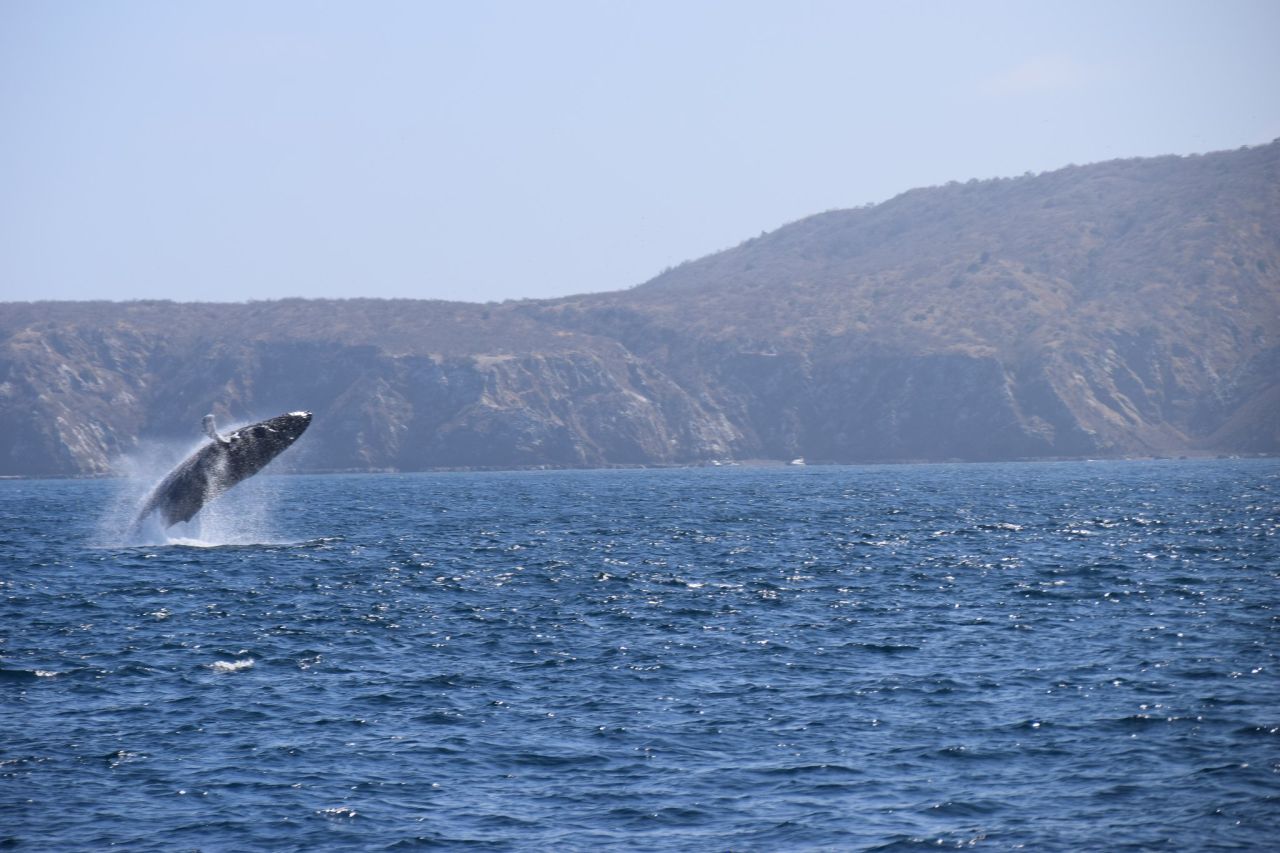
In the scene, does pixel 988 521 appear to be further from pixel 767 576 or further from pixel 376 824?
pixel 376 824

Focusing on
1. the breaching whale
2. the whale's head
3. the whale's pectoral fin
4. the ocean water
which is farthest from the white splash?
the whale's head

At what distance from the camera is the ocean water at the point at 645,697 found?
22.8 metres

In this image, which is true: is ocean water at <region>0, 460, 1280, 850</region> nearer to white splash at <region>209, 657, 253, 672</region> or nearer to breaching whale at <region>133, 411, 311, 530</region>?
white splash at <region>209, 657, 253, 672</region>

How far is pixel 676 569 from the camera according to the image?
2299 inches

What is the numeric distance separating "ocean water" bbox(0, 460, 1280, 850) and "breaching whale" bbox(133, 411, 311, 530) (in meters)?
3.59

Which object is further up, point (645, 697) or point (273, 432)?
point (273, 432)

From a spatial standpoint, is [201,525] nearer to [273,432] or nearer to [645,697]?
[273,432]

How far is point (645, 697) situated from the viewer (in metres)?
31.5

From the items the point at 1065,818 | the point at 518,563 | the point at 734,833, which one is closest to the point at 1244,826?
the point at 1065,818

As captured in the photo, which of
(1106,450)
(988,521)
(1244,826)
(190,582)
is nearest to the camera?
(1244,826)

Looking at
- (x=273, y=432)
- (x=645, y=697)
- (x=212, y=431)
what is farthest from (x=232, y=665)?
(x=273, y=432)

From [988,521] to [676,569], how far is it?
1238 inches

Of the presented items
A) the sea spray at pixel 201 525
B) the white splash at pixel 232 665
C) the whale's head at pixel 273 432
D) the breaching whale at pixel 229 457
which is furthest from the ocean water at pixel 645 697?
the whale's head at pixel 273 432

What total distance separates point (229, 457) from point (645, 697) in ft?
81.0
